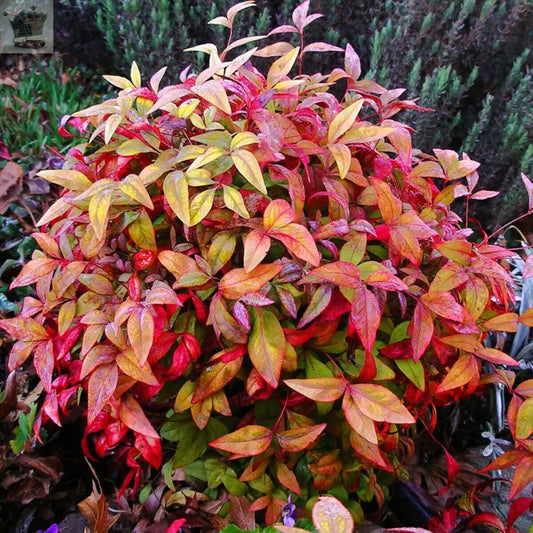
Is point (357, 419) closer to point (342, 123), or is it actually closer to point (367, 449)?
point (367, 449)

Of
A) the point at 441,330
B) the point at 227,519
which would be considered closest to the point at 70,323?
the point at 227,519

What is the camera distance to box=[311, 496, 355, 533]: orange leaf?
64 cm

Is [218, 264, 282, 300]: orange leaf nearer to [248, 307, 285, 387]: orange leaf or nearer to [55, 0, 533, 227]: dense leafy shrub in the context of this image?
[248, 307, 285, 387]: orange leaf

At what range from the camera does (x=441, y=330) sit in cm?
111

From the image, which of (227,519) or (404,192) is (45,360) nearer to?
(227,519)

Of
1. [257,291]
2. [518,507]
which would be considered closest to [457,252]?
[257,291]

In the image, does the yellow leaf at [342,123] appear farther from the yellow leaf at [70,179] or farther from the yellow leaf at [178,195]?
the yellow leaf at [70,179]

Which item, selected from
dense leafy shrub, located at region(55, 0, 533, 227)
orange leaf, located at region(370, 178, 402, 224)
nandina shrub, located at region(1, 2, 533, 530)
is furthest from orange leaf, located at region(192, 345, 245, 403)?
dense leafy shrub, located at region(55, 0, 533, 227)

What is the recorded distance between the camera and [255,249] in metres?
0.86

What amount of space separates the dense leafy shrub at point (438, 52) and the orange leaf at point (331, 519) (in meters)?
1.88

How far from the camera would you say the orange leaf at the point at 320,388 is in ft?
2.91

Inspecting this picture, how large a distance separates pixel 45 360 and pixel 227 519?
1.78 feet

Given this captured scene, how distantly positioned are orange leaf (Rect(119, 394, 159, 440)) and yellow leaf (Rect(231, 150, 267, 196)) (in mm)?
432

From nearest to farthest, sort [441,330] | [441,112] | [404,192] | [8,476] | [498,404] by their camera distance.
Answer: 1. [441,330]
2. [404,192]
3. [8,476]
4. [498,404]
5. [441,112]
